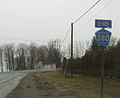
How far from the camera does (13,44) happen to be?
412ft

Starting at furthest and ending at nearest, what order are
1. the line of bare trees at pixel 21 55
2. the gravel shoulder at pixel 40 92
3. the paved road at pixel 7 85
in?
the line of bare trees at pixel 21 55
the paved road at pixel 7 85
the gravel shoulder at pixel 40 92

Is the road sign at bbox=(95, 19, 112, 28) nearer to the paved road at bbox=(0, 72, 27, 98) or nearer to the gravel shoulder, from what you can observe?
the gravel shoulder

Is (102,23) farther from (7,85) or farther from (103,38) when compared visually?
(7,85)

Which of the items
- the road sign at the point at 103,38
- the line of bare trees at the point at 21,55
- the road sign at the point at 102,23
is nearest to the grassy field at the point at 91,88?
the road sign at the point at 103,38

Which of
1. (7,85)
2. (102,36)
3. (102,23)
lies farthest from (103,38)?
(7,85)

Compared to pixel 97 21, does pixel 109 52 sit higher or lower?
lower

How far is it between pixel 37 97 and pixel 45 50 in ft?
337

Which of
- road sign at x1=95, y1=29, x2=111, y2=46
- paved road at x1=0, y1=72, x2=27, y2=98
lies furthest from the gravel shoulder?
road sign at x1=95, y1=29, x2=111, y2=46

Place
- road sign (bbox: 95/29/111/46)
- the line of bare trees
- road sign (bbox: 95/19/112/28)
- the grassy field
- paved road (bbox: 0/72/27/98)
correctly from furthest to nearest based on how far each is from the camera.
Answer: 1. the line of bare trees
2. paved road (bbox: 0/72/27/98)
3. the grassy field
4. road sign (bbox: 95/19/112/28)
5. road sign (bbox: 95/29/111/46)

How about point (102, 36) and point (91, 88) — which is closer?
point (102, 36)

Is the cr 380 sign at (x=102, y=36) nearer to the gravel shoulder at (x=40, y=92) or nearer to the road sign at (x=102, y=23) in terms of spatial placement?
the road sign at (x=102, y=23)

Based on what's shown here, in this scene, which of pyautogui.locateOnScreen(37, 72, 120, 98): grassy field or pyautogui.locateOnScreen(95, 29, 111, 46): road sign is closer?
pyautogui.locateOnScreen(95, 29, 111, 46): road sign

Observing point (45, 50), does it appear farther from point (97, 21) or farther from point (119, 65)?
point (97, 21)

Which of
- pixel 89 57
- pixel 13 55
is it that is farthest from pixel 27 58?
pixel 89 57
